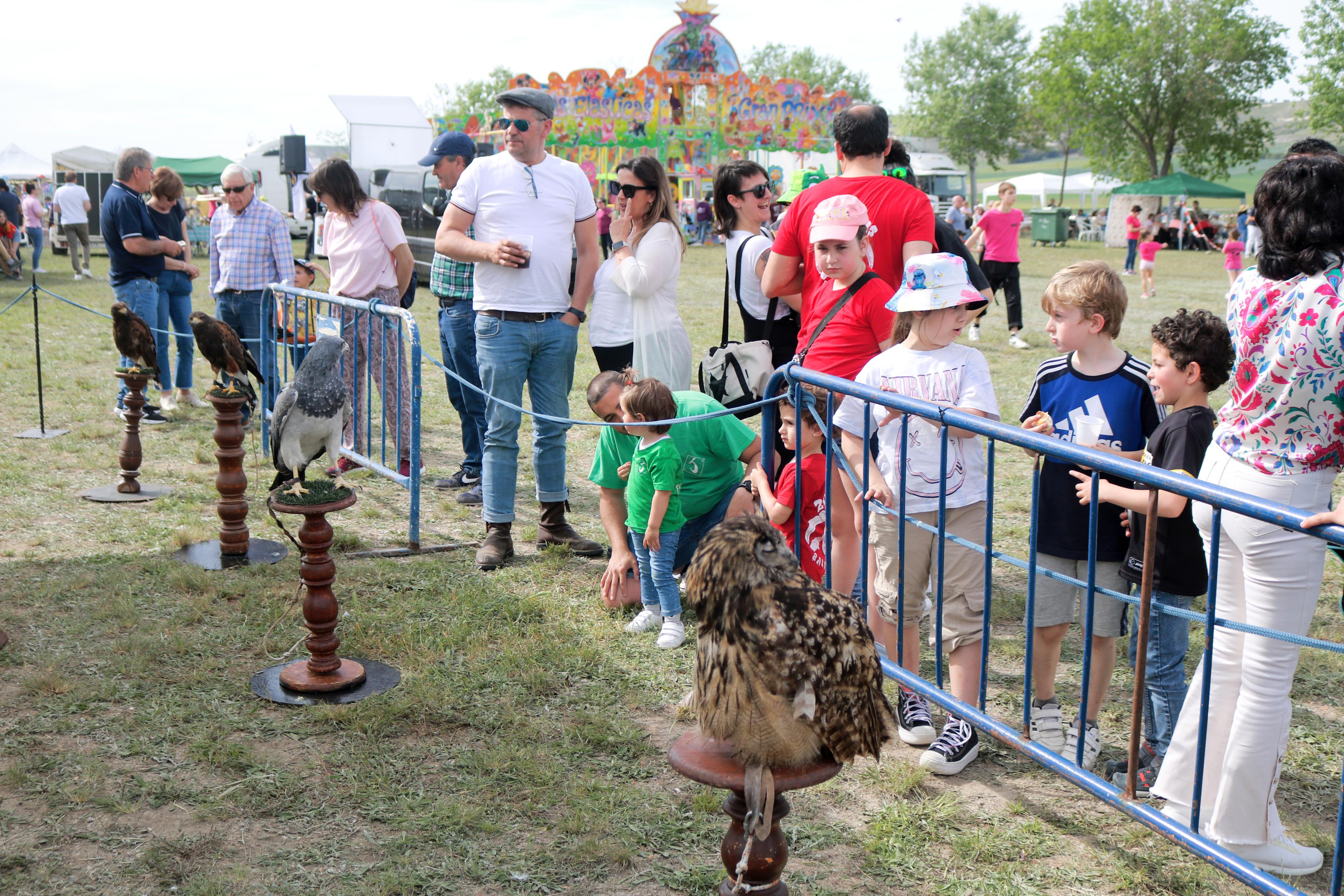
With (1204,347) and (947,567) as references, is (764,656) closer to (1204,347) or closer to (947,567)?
(947,567)

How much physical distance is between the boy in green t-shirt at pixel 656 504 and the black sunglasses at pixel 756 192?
1.15 meters

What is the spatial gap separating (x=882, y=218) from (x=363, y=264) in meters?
3.76

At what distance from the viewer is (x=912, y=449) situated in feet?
10.5

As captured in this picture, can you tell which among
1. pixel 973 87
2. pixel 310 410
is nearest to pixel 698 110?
pixel 310 410

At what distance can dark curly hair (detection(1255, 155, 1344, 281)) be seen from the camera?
2.37 m

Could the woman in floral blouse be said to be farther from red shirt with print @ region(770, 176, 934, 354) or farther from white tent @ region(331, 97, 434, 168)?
white tent @ region(331, 97, 434, 168)

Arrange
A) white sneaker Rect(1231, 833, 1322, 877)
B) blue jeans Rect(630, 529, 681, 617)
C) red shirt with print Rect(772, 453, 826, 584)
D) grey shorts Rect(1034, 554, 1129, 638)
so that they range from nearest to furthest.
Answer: white sneaker Rect(1231, 833, 1322, 877) < grey shorts Rect(1034, 554, 1129, 638) < red shirt with print Rect(772, 453, 826, 584) < blue jeans Rect(630, 529, 681, 617)

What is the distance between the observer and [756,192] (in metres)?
4.74

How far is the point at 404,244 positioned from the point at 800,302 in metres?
3.30

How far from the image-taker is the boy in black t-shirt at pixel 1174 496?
2.79 meters

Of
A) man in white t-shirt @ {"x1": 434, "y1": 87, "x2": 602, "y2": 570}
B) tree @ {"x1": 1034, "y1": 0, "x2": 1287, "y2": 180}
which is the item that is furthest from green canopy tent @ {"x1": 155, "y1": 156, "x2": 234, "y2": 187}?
tree @ {"x1": 1034, "y1": 0, "x2": 1287, "y2": 180}

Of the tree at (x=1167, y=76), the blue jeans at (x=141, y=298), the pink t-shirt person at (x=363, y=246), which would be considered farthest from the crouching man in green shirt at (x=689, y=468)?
the tree at (x=1167, y=76)

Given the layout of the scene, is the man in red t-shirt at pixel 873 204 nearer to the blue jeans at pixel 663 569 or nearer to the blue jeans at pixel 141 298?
the blue jeans at pixel 663 569

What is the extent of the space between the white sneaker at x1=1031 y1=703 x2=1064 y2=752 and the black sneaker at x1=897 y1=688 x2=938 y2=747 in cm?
35
